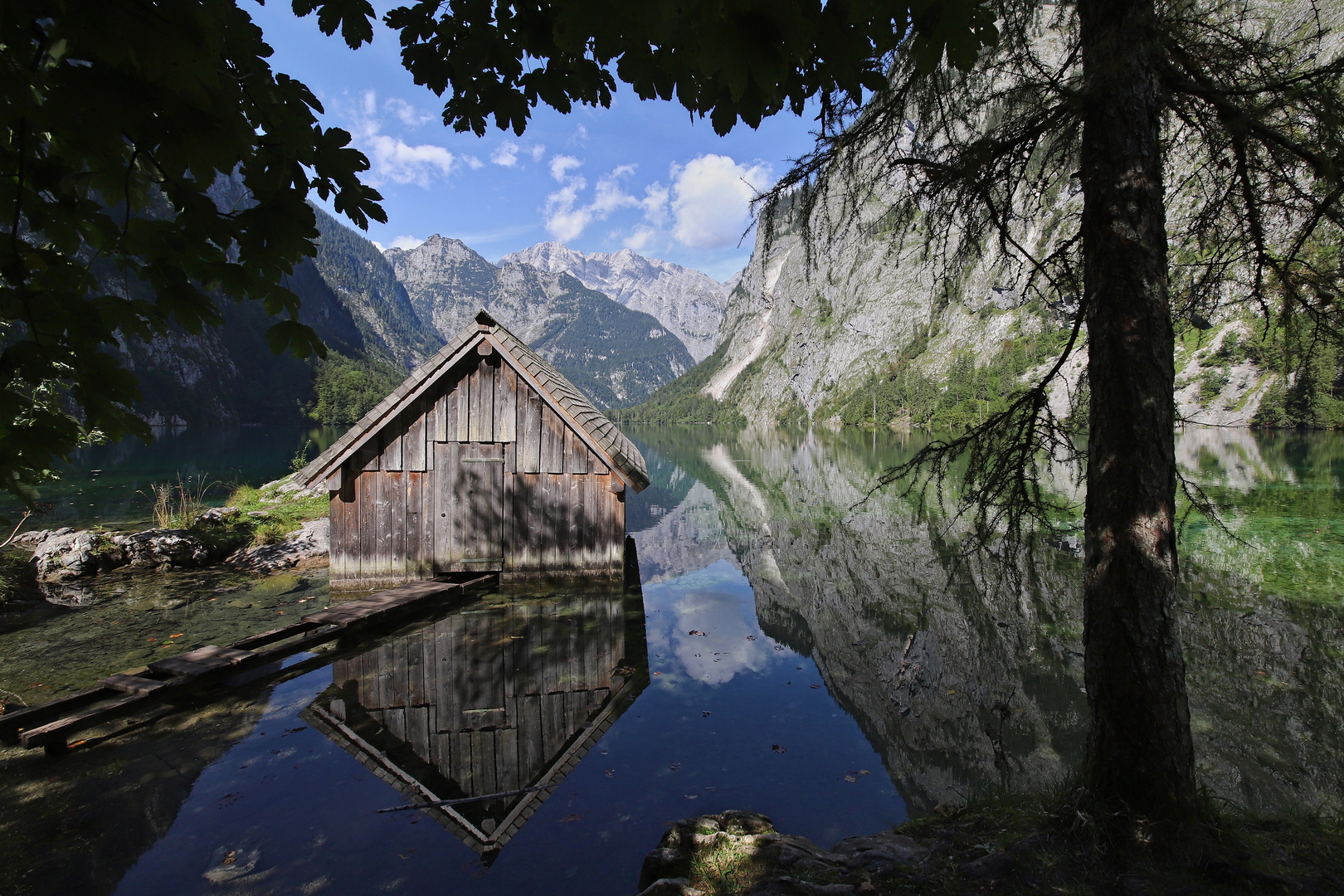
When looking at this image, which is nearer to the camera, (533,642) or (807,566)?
(533,642)

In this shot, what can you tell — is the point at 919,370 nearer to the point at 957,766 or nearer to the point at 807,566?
the point at 807,566

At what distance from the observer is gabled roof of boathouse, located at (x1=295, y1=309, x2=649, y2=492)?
33.6 ft

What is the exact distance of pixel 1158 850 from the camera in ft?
10.6

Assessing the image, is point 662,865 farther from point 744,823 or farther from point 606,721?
point 606,721

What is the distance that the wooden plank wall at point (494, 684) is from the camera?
5.83 metres

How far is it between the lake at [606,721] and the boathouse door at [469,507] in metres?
0.93

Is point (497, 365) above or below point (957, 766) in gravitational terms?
above

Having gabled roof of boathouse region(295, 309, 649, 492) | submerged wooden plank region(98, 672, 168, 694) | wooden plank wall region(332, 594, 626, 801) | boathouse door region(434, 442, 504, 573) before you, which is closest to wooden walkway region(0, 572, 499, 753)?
submerged wooden plank region(98, 672, 168, 694)

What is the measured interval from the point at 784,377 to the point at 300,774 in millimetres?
170645

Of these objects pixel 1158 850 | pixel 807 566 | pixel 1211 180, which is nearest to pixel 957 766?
pixel 1158 850

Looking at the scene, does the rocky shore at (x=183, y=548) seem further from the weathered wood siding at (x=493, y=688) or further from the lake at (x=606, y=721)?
the weathered wood siding at (x=493, y=688)

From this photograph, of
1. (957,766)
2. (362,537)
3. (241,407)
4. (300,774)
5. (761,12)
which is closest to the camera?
(761,12)

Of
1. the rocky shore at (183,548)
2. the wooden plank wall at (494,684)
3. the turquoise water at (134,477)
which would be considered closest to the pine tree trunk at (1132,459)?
the wooden plank wall at (494,684)

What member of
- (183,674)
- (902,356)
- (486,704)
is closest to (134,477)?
(183,674)
